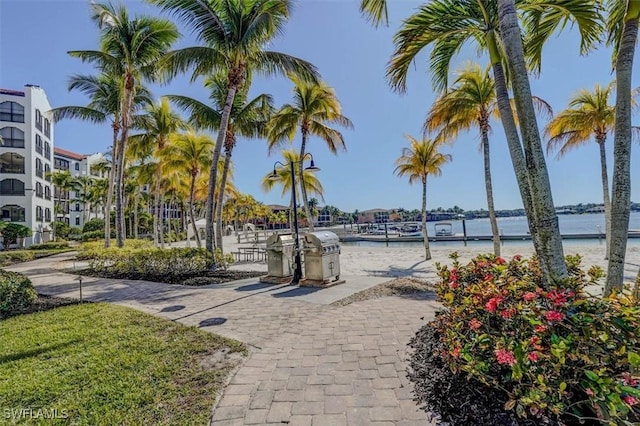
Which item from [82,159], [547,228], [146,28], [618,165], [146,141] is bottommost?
[547,228]

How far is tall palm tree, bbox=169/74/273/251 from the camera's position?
12891mm

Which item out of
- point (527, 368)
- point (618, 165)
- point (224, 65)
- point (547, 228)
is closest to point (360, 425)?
point (527, 368)

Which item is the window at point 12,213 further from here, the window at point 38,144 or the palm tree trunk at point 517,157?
the palm tree trunk at point 517,157

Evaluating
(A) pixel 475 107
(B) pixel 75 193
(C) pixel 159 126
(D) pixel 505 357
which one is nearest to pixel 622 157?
(D) pixel 505 357

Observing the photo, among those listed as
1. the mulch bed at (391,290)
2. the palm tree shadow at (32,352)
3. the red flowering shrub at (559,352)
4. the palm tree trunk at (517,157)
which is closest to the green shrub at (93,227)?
the palm tree shadow at (32,352)

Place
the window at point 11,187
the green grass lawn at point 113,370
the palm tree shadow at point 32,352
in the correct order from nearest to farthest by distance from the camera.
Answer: the green grass lawn at point 113,370
the palm tree shadow at point 32,352
the window at point 11,187

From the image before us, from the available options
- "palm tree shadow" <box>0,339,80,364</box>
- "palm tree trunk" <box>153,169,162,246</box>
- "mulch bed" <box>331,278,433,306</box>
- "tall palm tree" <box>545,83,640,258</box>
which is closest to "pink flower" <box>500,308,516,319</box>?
"mulch bed" <box>331,278,433,306</box>

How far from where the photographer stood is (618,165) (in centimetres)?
294

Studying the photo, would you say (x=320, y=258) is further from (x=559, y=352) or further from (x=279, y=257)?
(x=559, y=352)

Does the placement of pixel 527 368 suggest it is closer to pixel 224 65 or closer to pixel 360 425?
pixel 360 425

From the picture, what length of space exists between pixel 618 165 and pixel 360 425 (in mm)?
3412

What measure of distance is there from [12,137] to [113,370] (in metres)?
38.8

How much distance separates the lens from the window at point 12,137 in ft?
95.6

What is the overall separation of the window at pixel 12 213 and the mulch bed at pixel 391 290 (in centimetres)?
3740
